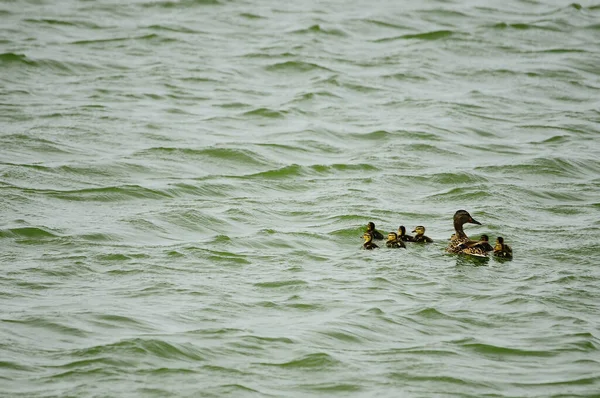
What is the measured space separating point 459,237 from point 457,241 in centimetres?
6

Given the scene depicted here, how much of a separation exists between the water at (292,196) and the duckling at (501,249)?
0.11 metres

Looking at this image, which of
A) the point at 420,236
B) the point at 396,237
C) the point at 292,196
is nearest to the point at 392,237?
the point at 396,237

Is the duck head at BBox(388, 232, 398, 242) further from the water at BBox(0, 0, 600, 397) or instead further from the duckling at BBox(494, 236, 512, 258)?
the duckling at BBox(494, 236, 512, 258)

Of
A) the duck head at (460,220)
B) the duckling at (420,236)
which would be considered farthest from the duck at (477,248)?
the duckling at (420,236)

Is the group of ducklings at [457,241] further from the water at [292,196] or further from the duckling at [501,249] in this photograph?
the water at [292,196]

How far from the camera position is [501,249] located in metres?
9.45

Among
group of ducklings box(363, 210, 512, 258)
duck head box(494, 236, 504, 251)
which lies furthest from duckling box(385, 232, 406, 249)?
duck head box(494, 236, 504, 251)

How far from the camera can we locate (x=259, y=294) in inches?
344

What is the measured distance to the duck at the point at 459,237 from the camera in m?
9.64

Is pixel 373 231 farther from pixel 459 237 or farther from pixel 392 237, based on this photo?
pixel 459 237

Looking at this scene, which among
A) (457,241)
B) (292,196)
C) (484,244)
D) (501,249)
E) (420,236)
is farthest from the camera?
(292,196)

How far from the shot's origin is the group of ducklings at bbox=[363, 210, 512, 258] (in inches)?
374

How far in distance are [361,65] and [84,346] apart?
11.2 meters

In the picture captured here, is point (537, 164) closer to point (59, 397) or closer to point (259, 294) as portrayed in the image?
point (259, 294)
